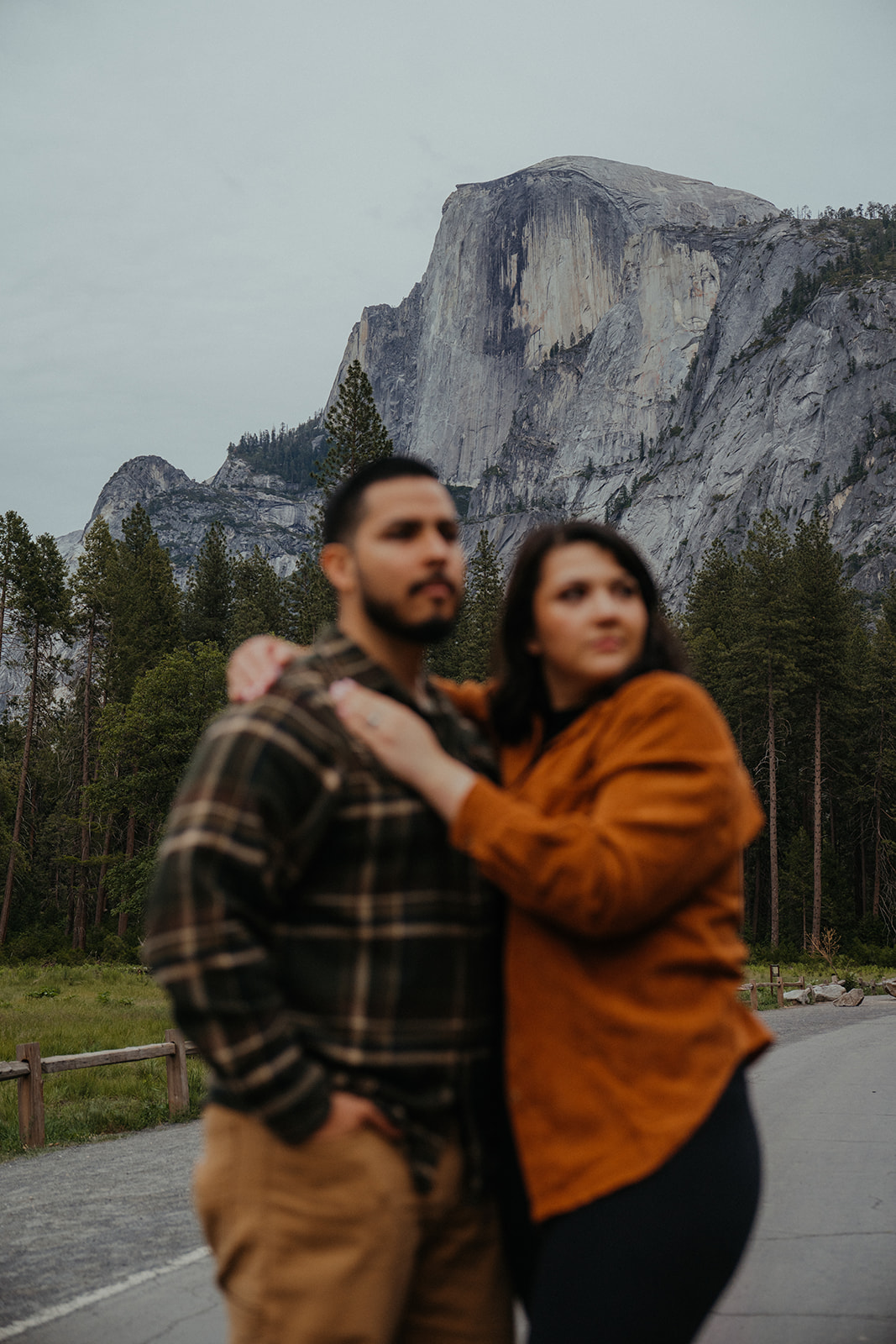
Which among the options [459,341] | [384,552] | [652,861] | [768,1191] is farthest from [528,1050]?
[459,341]

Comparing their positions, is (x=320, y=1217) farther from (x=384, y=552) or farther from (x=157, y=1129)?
(x=157, y=1129)

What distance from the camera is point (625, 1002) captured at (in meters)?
1.83

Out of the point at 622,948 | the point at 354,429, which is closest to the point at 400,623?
the point at 622,948

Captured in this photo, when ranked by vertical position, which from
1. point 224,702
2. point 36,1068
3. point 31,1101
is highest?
point 224,702

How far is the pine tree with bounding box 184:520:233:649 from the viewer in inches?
2461

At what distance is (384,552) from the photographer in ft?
6.70

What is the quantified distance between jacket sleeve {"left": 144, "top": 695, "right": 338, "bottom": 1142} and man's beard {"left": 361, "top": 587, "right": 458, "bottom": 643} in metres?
0.33

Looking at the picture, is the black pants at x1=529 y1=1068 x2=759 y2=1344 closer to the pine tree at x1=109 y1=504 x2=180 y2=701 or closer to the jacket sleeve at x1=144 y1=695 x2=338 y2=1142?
the jacket sleeve at x1=144 y1=695 x2=338 y2=1142

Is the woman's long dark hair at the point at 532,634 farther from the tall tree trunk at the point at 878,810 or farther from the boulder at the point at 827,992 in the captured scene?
the tall tree trunk at the point at 878,810

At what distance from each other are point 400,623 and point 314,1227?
1033 millimetres

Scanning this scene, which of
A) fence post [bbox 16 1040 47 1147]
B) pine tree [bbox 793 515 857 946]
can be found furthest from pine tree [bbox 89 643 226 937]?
fence post [bbox 16 1040 47 1147]

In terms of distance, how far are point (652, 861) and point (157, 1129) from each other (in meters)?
9.61

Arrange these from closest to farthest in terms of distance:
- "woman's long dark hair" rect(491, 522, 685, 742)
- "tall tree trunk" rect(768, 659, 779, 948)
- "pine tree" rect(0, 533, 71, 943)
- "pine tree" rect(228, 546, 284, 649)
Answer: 1. "woman's long dark hair" rect(491, 522, 685, 742)
2. "pine tree" rect(0, 533, 71, 943)
3. "tall tree trunk" rect(768, 659, 779, 948)
4. "pine tree" rect(228, 546, 284, 649)

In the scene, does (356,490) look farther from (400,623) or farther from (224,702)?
(224,702)
